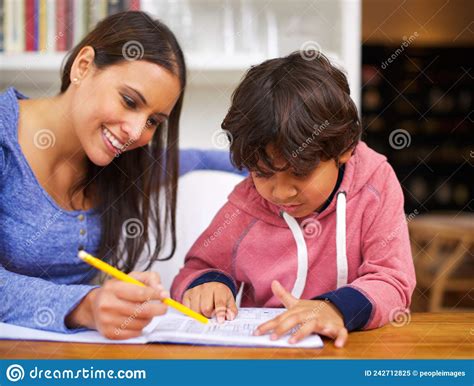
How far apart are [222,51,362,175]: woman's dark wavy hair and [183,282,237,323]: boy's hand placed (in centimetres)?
20

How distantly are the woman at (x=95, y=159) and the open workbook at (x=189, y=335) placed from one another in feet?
0.33

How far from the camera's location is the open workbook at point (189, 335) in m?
0.75

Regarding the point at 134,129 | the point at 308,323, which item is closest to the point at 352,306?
the point at 308,323

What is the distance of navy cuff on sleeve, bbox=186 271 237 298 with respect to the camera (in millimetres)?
1034

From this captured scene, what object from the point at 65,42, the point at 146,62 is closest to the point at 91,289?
the point at 146,62

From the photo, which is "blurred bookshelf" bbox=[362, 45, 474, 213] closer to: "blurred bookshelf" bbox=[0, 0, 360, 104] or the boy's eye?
"blurred bookshelf" bbox=[0, 0, 360, 104]

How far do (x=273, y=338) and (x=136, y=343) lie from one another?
0.57 ft

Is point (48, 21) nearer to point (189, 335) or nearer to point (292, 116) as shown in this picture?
point (292, 116)

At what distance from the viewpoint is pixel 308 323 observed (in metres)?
0.78

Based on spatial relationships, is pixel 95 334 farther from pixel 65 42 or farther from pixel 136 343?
pixel 65 42

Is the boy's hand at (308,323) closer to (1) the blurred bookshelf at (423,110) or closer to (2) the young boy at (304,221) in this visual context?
(2) the young boy at (304,221)

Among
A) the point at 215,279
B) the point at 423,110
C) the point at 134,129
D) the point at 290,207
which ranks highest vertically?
the point at 134,129

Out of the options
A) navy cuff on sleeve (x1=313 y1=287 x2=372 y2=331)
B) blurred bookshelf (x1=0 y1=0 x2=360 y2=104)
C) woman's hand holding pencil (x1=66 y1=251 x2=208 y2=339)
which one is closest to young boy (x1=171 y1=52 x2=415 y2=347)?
navy cuff on sleeve (x1=313 y1=287 x2=372 y2=331)

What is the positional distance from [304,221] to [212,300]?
0.87ft
